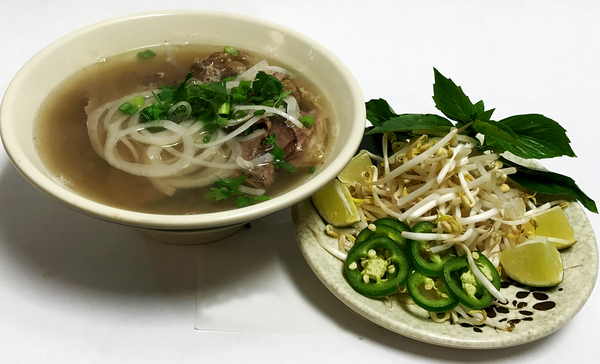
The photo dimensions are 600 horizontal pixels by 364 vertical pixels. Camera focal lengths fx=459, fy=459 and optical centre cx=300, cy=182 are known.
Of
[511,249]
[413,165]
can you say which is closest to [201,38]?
[413,165]

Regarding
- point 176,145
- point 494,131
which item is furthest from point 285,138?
point 494,131

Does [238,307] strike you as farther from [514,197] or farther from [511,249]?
[514,197]

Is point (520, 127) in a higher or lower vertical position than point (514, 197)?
higher

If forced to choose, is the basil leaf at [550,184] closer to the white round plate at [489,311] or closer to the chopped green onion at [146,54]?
the white round plate at [489,311]

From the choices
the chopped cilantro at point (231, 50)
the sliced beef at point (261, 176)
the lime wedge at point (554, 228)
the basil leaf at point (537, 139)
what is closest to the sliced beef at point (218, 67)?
the chopped cilantro at point (231, 50)

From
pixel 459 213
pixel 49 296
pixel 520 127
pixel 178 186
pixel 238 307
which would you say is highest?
pixel 520 127

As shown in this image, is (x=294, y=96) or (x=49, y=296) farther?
(x=294, y=96)

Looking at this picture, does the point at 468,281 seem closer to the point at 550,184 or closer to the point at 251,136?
the point at 550,184

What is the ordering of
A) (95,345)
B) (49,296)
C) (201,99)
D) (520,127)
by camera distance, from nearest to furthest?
(95,345), (49,296), (201,99), (520,127)
